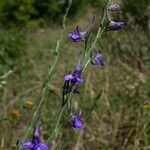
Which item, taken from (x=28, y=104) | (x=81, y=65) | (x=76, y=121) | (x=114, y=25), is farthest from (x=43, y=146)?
(x=28, y=104)

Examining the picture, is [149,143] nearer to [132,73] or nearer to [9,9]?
[132,73]

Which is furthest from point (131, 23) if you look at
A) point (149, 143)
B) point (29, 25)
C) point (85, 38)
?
point (85, 38)

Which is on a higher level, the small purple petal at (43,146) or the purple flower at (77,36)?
the purple flower at (77,36)

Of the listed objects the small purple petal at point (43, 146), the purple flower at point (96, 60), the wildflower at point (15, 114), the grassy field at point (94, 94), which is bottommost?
the grassy field at point (94, 94)

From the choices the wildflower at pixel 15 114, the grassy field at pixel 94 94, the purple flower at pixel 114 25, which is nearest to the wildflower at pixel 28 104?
the grassy field at pixel 94 94

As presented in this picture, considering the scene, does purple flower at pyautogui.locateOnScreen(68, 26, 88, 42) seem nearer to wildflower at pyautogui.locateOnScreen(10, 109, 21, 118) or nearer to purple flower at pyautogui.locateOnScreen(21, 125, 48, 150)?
purple flower at pyautogui.locateOnScreen(21, 125, 48, 150)

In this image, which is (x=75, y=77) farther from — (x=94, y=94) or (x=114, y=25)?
(x=94, y=94)

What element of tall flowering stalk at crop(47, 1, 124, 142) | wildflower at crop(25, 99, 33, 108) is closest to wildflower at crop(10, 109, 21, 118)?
wildflower at crop(25, 99, 33, 108)

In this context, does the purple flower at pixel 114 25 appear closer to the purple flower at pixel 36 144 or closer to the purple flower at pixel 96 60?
the purple flower at pixel 96 60
